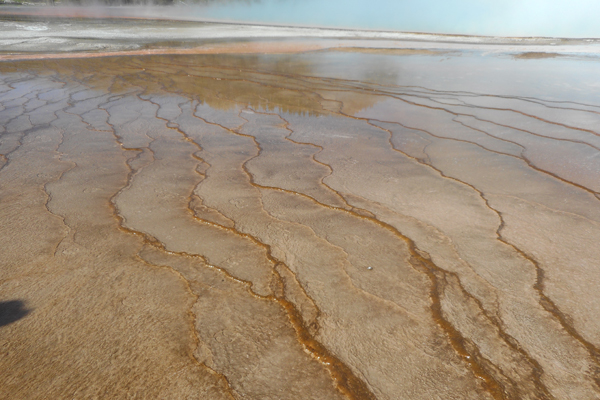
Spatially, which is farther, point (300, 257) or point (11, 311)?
point (300, 257)

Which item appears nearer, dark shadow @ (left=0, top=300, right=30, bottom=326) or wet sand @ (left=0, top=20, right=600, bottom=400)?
wet sand @ (left=0, top=20, right=600, bottom=400)

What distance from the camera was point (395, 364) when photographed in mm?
1252

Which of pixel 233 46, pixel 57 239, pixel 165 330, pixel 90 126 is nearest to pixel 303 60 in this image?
pixel 233 46

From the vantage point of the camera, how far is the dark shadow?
1.43m

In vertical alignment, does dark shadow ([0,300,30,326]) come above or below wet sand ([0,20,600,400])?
below

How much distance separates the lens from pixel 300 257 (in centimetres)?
181

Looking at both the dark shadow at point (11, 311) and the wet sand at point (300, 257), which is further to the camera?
the dark shadow at point (11, 311)

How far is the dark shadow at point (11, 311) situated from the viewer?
4.70 ft

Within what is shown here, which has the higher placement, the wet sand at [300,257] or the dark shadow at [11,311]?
the wet sand at [300,257]

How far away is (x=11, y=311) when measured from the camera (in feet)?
4.84

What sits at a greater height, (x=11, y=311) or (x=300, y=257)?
(x=300, y=257)

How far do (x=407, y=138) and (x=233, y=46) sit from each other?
9348 mm

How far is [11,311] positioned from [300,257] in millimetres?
1173

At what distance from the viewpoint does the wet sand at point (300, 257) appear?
123cm
